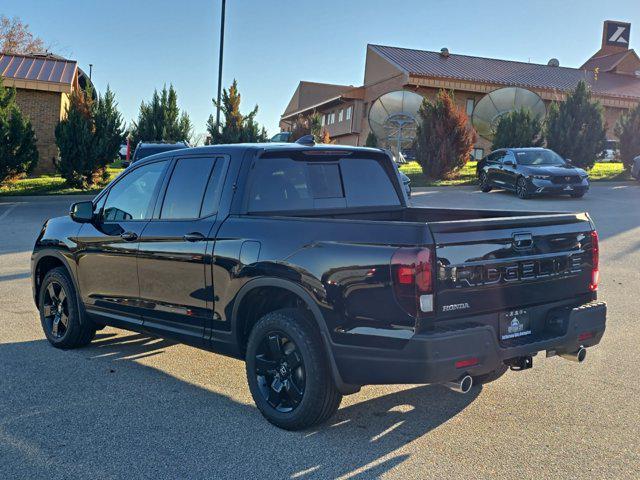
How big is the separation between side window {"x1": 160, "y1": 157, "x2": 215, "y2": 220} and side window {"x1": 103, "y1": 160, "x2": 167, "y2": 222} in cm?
22

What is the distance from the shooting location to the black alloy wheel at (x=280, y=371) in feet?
13.5

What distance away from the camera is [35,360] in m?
5.62

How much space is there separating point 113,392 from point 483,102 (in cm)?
2947

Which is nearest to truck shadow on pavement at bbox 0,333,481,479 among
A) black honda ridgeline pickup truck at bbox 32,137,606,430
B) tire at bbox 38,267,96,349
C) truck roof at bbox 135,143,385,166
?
black honda ridgeline pickup truck at bbox 32,137,606,430

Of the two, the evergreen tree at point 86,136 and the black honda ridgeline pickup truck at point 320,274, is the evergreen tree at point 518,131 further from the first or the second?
the black honda ridgeline pickup truck at point 320,274

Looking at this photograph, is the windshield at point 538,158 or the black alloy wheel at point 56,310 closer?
the black alloy wheel at point 56,310

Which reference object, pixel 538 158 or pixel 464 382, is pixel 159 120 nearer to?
pixel 538 158

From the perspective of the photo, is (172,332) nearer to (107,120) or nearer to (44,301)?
(44,301)

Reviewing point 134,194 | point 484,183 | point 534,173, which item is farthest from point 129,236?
point 484,183

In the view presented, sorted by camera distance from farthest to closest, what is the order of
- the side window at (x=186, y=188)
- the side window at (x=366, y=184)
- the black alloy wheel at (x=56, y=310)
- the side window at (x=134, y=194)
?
the black alloy wheel at (x=56, y=310), the side window at (x=134, y=194), the side window at (x=366, y=184), the side window at (x=186, y=188)

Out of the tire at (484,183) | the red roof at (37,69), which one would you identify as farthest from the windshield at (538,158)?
the red roof at (37,69)

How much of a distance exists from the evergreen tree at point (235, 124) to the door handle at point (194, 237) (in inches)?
834

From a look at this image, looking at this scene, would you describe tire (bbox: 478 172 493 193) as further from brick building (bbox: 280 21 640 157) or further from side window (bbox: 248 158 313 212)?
side window (bbox: 248 158 313 212)

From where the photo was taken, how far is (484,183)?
23.2 m
